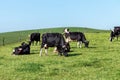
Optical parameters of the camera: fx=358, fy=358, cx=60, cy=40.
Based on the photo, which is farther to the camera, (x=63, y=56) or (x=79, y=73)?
(x=63, y=56)

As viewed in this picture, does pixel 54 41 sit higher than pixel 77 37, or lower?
higher

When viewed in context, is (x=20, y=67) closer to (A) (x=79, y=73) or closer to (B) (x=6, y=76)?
(B) (x=6, y=76)

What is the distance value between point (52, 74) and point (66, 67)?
2.72m

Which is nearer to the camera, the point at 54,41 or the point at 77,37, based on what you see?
the point at 54,41

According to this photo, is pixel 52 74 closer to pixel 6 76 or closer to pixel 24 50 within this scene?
pixel 6 76

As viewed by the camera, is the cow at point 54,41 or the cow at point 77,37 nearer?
the cow at point 54,41

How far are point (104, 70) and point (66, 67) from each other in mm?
2811

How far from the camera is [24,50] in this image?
111 ft

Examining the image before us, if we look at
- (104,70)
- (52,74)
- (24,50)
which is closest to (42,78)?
(52,74)

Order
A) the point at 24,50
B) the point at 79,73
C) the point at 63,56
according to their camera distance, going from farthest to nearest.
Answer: the point at 24,50
the point at 63,56
the point at 79,73

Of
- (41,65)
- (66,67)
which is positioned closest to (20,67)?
(41,65)

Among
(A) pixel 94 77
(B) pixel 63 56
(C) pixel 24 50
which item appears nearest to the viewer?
(A) pixel 94 77

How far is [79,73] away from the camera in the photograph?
20078mm

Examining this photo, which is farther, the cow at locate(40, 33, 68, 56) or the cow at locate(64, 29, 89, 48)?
the cow at locate(64, 29, 89, 48)
